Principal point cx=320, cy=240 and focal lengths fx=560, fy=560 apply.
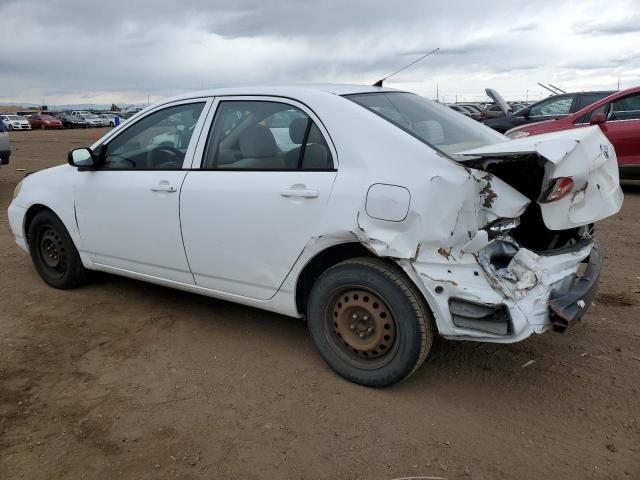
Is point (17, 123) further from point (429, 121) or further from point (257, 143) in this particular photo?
point (429, 121)

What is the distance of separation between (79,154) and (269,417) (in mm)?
2623

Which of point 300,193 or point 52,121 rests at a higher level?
point 300,193

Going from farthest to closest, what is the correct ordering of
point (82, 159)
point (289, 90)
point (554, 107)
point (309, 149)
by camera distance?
point (554, 107)
point (82, 159)
point (289, 90)
point (309, 149)

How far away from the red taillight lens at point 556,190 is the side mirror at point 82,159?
3.19 metres

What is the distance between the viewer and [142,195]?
152 inches

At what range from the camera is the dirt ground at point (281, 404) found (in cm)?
255

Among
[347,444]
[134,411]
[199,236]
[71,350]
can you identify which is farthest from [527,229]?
[71,350]

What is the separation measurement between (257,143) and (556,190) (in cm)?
175

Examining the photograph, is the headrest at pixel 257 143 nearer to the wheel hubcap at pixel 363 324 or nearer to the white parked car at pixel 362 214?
the white parked car at pixel 362 214

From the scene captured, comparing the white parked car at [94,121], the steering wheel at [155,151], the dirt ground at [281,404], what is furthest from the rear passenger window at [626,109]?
the white parked car at [94,121]

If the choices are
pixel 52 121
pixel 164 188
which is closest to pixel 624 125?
pixel 164 188

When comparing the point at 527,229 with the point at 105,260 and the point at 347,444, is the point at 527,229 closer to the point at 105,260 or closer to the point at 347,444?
the point at 347,444

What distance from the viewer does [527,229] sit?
125 inches

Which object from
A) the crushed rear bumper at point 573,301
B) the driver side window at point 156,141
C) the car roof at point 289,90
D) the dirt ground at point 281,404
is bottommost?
the dirt ground at point 281,404
